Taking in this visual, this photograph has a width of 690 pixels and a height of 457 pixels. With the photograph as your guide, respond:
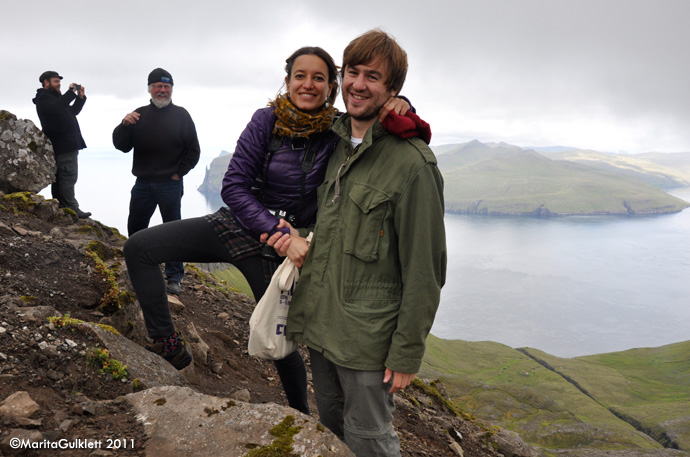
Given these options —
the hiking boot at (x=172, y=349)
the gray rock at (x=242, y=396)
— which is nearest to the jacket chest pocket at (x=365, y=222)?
the hiking boot at (x=172, y=349)

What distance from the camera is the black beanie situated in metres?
10.6

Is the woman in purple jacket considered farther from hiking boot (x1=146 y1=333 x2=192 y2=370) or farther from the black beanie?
the black beanie

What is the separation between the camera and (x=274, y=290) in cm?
501

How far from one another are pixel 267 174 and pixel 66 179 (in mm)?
16237

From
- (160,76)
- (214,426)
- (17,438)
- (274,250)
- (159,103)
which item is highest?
(160,76)

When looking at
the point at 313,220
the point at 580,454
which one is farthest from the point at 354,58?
Answer: the point at 580,454

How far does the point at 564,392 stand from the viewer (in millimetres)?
113312

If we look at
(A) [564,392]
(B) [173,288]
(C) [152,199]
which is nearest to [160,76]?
(C) [152,199]

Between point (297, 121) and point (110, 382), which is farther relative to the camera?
point (110, 382)

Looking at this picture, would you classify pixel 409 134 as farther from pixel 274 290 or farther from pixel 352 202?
pixel 274 290

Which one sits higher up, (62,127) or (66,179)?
(62,127)

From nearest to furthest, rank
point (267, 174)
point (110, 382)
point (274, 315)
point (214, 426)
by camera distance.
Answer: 1. point (214, 426)
2. point (274, 315)
3. point (267, 174)
4. point (110, 382)

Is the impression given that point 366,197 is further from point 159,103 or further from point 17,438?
point 159,103

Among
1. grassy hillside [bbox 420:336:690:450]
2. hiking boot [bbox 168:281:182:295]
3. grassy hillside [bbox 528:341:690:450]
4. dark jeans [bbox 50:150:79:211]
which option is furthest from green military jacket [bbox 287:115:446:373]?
grassy hillside [bbox 528:341:690:450]
